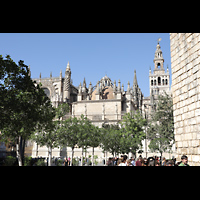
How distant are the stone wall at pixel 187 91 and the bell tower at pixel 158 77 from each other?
8060cm

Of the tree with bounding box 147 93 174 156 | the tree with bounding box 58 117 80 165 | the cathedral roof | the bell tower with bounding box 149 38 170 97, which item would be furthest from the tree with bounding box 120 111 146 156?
the bell tower with bounding box 149 38 170 97

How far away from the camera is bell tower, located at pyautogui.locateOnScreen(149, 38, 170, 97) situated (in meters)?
87.9

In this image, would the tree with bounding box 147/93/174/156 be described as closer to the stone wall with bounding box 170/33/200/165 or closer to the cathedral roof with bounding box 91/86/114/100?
the cathedral roof with bounding box 91/86/114/100

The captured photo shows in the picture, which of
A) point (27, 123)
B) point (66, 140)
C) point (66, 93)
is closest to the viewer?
point (27, 123)

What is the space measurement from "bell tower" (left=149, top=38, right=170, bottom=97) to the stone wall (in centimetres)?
8060

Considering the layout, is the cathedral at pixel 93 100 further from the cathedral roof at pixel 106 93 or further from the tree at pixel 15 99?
the tree at pixel 15 99

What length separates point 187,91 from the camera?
7863 millimetres

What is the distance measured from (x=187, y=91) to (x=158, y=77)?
84237mm

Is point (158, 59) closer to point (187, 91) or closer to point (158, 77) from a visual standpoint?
point (158, 77)
